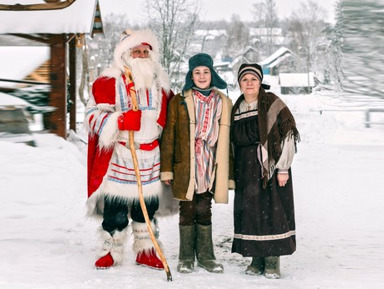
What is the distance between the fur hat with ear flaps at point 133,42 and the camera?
12.8 ft

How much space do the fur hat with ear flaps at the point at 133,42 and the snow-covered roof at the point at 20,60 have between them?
563 centimetres

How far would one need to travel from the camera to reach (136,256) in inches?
162

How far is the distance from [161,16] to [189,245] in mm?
20417

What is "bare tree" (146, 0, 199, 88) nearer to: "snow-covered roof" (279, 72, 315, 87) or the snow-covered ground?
the snow-covered ground

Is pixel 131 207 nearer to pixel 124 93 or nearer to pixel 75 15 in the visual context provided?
pixel 124 93

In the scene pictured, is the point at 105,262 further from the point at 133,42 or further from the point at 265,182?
the point at 133,42

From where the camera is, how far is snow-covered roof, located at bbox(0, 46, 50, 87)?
9086 mm

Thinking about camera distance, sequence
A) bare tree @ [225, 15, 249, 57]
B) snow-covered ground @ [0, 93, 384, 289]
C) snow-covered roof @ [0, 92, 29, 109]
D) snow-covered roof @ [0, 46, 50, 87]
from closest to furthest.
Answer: snow-covered ground @ [0, 93, 384, 289], snow-covered roof @ [0, 92, 29, 109], snow-covered roof @ [0, 46, 50, 87], bare tree @ [225, 15, 249, 57]

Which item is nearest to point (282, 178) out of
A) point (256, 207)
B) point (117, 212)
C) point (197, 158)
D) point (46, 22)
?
point (256, 207)

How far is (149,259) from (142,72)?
4.92 ft

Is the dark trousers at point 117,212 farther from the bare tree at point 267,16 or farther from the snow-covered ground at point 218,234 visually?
the bare tree at point 267,16

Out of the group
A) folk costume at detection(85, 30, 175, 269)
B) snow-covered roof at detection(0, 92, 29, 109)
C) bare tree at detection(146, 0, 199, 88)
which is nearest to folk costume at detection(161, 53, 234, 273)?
folk costume at detection(85, 30, 175, 269)

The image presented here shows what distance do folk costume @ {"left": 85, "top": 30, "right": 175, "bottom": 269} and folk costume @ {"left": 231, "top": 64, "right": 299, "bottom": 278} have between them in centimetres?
69

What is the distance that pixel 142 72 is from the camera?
12.7 ft
